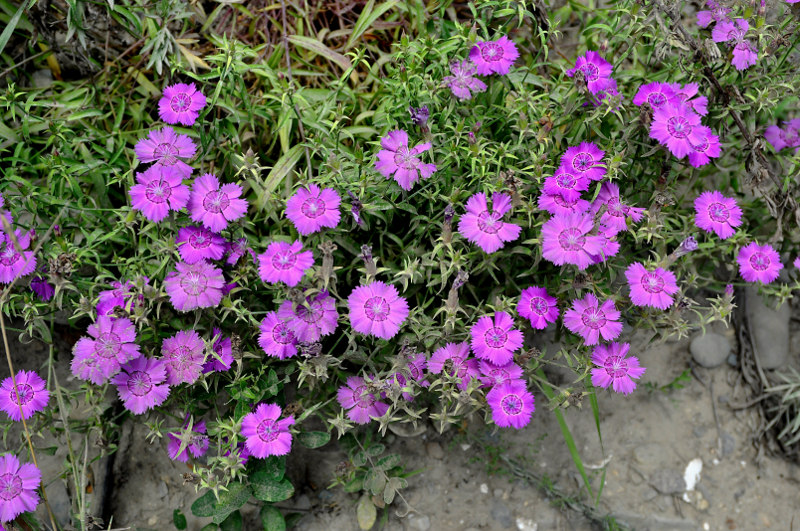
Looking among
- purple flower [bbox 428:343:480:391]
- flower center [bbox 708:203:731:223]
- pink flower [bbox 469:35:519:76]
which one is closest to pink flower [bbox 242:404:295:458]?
purple flower [bbox 428:343:480:391]

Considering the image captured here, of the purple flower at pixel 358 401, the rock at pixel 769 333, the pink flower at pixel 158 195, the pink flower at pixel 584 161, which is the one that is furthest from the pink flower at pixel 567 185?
the rock at pixel 769 333

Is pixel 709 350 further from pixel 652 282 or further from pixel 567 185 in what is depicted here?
pixel 567 185

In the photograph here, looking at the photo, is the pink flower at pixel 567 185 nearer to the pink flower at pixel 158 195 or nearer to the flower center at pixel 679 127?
the flower center at pixel 679 127

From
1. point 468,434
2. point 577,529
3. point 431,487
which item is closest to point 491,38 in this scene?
point 468,434

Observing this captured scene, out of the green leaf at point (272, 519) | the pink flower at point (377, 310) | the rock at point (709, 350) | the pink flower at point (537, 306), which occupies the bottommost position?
the green leaf at point (272, 519)

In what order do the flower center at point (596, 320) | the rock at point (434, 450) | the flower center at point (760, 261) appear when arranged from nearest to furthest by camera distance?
the flower center at point (596, 320)
the flower center at point (760, 261)
the rock at point (434, 450)

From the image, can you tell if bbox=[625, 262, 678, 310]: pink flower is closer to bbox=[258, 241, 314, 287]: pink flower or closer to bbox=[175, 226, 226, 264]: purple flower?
bbox=[258, 241, 314, 287]: pink flower

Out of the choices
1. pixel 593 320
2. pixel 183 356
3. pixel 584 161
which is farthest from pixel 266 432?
pixel 584 161
